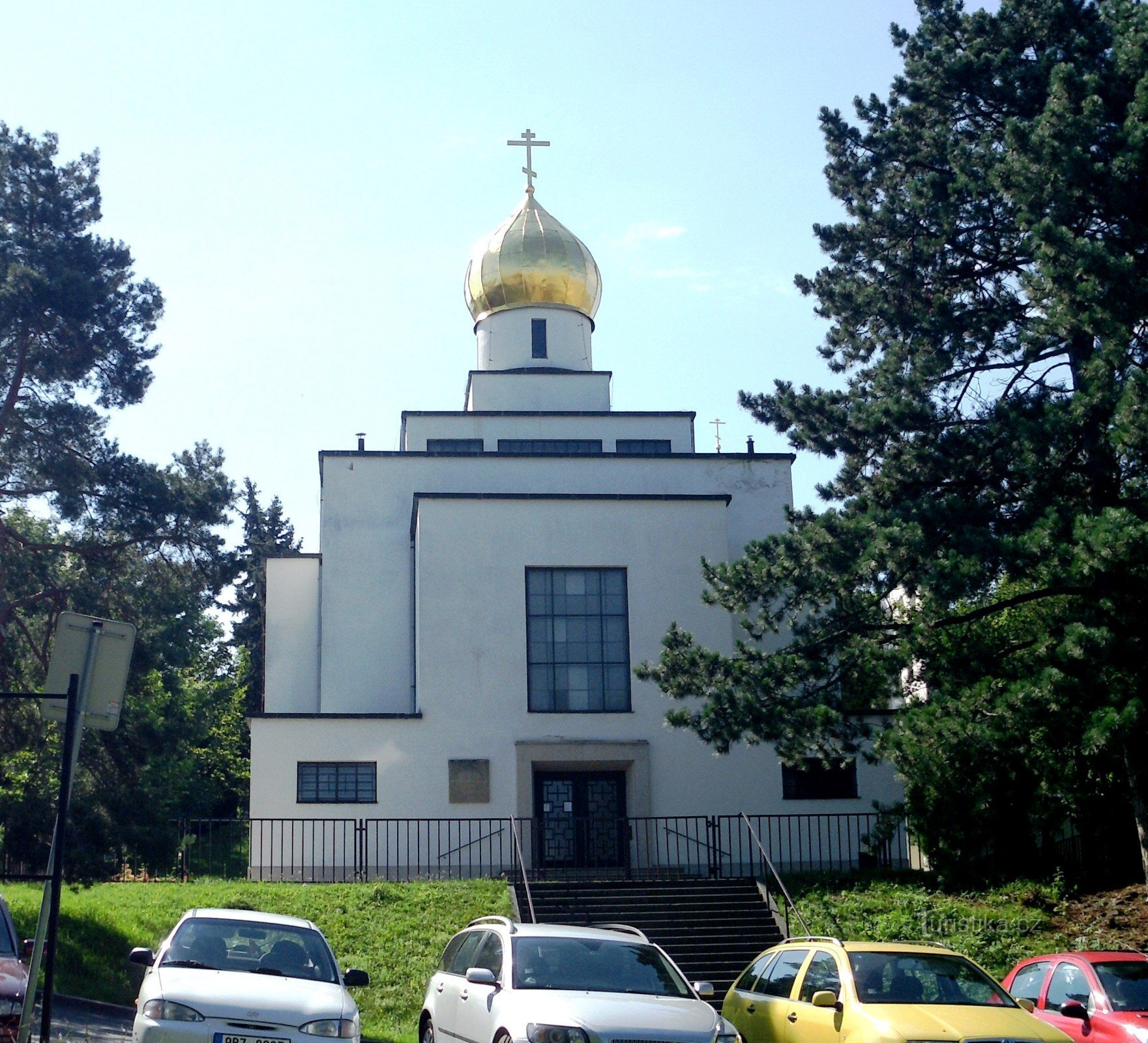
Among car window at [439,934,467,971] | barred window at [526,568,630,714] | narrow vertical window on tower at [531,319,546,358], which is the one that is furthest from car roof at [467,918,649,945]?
narrow vertical window on tower at [531,319,546,358]

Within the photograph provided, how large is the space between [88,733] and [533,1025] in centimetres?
1666

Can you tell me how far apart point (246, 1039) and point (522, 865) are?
10848mm

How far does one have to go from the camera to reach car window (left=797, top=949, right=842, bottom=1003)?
1181cm

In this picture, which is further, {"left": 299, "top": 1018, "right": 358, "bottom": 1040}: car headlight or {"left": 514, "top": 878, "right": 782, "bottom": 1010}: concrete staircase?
{"left": 514, "top": 878, "right": 782, "bottom": 1010}: concrete staircase

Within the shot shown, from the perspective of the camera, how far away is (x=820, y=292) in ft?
72.1

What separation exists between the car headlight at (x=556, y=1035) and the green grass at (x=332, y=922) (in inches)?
261

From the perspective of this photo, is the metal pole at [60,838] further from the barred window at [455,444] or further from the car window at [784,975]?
the barred window at [455,444]

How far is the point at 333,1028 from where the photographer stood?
11.0 metres

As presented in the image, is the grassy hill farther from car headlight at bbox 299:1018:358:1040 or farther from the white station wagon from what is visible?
car headlight at bbox 299:1018:358:1040

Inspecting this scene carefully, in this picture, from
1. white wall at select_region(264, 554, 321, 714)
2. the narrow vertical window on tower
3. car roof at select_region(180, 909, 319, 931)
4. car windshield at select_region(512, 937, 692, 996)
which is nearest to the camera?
car windshield at select_region(512, 937, 692, 996)

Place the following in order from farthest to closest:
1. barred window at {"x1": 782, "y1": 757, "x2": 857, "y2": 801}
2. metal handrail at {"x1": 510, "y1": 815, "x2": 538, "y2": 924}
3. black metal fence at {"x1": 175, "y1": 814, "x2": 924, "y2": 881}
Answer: barred window at {"x1": 782, "y1": 757, "x2": 857, "y2": 801} < black metal fence at {"x1": 175, "y1": 814, "x2": 924, "y2": 881} < metal handrail at {"x1": 510, "y1": 815, "x2": 538, "y2": 924}

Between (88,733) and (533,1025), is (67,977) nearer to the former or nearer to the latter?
(88,733)

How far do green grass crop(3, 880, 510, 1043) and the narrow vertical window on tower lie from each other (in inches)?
623

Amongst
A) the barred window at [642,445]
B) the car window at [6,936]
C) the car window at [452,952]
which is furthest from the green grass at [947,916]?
the barred window at [642,445]
